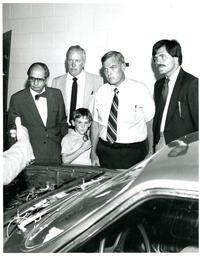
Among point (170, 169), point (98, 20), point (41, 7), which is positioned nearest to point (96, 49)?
point (98, 20)

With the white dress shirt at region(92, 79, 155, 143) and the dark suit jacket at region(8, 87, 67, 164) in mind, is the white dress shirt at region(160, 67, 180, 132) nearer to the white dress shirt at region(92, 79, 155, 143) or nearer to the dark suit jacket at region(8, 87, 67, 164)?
the white dress shirt at region(92, 79, 155, 143)

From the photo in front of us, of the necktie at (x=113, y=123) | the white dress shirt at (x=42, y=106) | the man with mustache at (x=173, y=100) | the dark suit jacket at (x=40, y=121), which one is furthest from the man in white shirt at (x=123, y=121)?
the white dress shirt at (x=42, y=106)

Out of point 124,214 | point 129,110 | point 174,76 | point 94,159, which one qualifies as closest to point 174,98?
point 174,76

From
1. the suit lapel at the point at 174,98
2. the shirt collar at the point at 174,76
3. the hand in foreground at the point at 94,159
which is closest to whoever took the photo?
the suit lapel at the point at 174,98

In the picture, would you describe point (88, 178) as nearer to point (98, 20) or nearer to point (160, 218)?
point (160, 218)

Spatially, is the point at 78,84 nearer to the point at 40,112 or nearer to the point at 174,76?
the point at 40,112

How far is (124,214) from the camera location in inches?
53.1

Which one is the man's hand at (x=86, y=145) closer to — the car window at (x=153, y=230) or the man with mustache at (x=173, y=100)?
the man with mustache at (x=173, y=100)

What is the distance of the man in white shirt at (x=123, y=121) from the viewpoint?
3537 millimetres

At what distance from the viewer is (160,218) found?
69.5 inches

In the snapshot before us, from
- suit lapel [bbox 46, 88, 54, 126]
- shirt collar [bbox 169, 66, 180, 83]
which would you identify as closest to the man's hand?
suit lapel [bbox 46, 88, 54, 126]

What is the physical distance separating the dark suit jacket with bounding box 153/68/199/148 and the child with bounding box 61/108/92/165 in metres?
0.85

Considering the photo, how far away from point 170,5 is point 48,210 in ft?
12.2

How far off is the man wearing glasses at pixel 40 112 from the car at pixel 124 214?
1.81 metres
